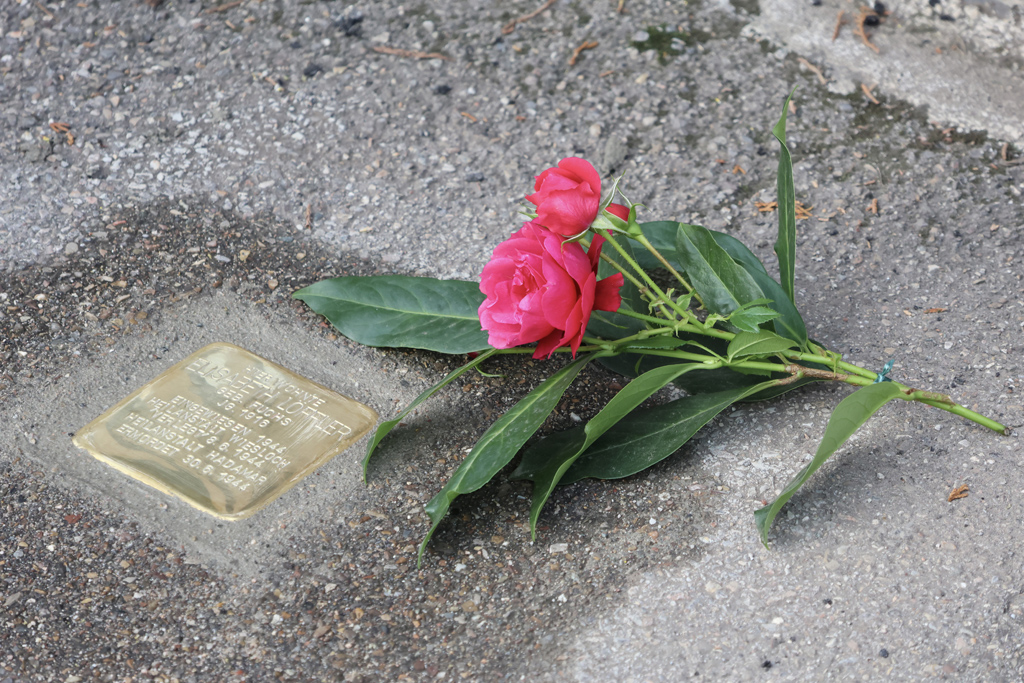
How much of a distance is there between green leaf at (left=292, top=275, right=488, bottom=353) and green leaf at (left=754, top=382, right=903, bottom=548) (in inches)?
22.9

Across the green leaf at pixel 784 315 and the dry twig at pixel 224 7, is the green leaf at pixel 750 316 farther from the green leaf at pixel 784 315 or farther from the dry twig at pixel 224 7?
the dry twig at pixel 224 7

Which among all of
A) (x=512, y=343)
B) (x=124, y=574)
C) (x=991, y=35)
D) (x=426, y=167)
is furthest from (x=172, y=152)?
(x=991, y=35)

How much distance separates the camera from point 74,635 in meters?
1.36

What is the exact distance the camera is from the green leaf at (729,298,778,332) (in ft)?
4.08

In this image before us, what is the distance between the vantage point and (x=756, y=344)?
127cm

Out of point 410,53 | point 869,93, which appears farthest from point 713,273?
point 410,53

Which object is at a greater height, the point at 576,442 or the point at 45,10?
the point at 45,10

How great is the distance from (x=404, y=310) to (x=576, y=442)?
0.43 meters

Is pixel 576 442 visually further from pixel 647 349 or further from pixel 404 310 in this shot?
pixel 404 310

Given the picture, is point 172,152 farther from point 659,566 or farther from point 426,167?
point 659,566

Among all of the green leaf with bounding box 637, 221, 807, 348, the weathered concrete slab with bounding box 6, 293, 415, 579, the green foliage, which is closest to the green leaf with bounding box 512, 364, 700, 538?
the green foliage

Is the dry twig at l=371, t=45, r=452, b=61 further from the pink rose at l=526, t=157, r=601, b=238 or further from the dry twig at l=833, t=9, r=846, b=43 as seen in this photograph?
the pink rose at l=526, t=157, r=601, b=238

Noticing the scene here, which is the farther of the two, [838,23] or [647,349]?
[838,23]

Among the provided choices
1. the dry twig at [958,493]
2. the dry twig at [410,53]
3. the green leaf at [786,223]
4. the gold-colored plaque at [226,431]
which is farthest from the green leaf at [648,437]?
the dry twig at [410,53]
